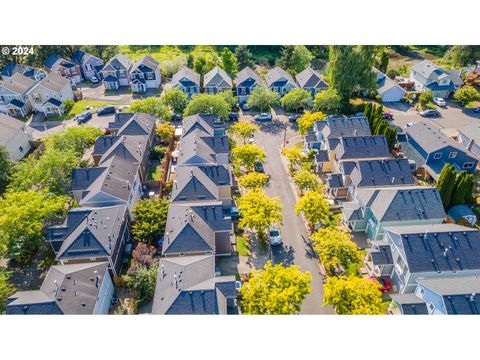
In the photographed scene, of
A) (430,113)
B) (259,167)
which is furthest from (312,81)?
(259,167)

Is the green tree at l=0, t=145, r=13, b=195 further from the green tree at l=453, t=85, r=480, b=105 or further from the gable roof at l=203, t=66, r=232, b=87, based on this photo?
the green tree at l=453, t=85, r=480, b=105

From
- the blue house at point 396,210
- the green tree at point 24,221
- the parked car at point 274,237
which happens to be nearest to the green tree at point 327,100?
the blue house at point 396,210

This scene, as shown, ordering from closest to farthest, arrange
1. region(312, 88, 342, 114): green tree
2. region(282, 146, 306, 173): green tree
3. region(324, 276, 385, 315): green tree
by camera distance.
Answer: region(324, 276, 385, 315): green tree, region(282, 146, 306, 173): green tree, region(312, 88, 342, 114): green tree

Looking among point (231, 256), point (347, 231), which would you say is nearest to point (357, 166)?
point (347, 231)

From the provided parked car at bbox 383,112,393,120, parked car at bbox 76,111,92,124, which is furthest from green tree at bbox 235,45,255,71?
parked car at bbox 76,111,92,124

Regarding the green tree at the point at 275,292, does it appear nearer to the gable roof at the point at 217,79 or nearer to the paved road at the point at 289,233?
the paved road at the point at 289,233

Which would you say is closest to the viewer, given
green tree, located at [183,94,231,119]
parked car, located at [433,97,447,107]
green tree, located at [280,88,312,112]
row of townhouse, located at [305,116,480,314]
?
row of townhouse, located at [305,116,480,314]

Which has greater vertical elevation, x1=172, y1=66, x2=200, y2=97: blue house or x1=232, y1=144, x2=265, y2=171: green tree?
x1=172, y1=66, x2=200, y2=97: blue house
